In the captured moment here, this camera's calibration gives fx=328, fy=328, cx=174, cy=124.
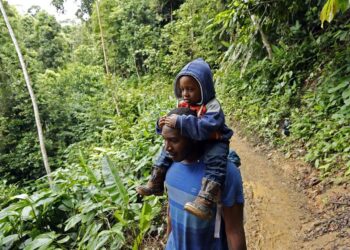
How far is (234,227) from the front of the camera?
1564mm

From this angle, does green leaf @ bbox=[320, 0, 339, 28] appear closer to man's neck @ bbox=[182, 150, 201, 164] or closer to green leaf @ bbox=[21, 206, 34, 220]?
man's neck @ bbox=[182, 150, 201, 164]

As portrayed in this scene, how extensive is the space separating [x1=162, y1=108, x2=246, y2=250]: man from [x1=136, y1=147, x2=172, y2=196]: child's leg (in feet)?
0.57

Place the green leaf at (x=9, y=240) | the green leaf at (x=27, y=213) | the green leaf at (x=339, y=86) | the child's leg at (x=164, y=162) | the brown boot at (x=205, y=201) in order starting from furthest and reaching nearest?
1. the green leaf at (x=339, y=86)
2. the green leaf at (x=27, y=213)
3. the green leaf at (x=9, y=240)
4. the child's leg at (x=164, y=162)
5. the brown boot at (x=205, y=201)

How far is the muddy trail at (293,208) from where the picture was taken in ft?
11.3

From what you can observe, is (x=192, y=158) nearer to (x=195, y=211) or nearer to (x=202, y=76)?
(x=195, y=211)

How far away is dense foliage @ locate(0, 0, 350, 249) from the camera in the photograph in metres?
3.90

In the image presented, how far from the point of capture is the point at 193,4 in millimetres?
15719

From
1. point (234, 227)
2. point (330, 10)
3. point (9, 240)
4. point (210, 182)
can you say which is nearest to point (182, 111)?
point (210, 182)

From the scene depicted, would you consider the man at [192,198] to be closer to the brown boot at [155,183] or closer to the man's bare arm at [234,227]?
the man's bare arm at [234,227]

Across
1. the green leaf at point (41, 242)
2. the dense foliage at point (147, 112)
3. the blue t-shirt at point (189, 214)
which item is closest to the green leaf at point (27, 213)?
the dense foliage at point (147, 112)

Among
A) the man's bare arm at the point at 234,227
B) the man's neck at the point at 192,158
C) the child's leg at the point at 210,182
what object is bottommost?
the man's bare arm at the point at 234,227

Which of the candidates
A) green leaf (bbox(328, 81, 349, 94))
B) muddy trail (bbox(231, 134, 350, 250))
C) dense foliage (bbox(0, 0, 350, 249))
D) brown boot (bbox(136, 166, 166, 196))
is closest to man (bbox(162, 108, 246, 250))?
brown boot (bbox(136, 166, 166, 196))

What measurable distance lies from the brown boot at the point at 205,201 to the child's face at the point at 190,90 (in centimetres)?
43

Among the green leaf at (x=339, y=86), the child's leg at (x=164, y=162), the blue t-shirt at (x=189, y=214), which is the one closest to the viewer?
the blue t-shirt at (x=189, y=214)
